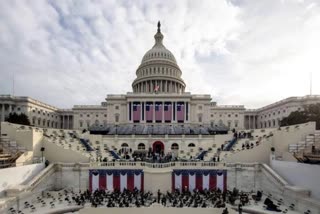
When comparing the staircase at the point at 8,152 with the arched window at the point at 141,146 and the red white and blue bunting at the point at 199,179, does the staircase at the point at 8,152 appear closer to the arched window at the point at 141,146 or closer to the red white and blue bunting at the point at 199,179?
the red white and blue bunting at the point at 199,179

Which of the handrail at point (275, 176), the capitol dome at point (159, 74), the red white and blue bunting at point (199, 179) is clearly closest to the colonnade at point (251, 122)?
the capitol dome at point (159, 74)

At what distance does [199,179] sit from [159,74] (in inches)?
2656

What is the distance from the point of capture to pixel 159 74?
96312mm

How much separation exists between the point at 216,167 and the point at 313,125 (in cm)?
1926

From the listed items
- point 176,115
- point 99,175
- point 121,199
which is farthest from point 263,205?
point 176,115

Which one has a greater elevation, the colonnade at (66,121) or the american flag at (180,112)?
the american flag at (180,112)

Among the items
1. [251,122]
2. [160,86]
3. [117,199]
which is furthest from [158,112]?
[251,122]

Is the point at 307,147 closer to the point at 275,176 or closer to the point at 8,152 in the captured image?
the point at 275,176

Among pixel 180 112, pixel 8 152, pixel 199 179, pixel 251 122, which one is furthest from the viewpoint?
pixel 251 122

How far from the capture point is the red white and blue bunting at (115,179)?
3366 centimetres

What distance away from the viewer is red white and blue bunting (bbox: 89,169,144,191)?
33656mm

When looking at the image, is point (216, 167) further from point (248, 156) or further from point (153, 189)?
point (153, 189)

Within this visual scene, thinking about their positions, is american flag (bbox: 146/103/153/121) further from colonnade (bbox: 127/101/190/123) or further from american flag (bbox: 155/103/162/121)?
american flag (bbox: 155/103/162/121)

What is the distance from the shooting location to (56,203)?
28109 mm
